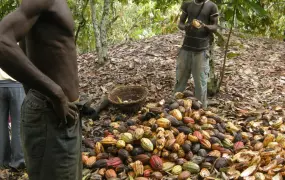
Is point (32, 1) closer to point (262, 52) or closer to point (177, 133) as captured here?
point (177, 133)

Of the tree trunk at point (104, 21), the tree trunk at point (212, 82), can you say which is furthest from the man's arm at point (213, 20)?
the tree trunk at point (104, 21)

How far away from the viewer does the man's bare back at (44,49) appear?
4.54 ft

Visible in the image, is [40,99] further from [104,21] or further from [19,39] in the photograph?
[104,21]

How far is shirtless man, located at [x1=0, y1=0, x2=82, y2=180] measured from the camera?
1405 millimetres

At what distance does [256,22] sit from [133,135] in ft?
10.6

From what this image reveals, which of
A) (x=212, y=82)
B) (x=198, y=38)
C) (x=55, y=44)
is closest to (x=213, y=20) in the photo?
(x=198, y=38)

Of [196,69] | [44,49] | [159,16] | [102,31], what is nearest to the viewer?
[44,49]

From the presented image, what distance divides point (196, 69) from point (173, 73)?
1659 mm

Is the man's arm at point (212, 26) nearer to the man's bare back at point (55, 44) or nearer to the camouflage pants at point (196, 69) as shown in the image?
the camouflage pants at point (196, 69)

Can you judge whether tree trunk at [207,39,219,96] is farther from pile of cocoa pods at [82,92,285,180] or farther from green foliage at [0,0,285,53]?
pile of cocoa pods at [82,92,285,180]

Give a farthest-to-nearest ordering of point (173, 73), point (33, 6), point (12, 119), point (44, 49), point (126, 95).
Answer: point (173, 73), point (126, 95), point (12, 119), point (44, 49), point (33, 6)

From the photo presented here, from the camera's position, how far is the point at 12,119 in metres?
3.38

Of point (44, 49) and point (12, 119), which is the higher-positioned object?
point (44, 49)

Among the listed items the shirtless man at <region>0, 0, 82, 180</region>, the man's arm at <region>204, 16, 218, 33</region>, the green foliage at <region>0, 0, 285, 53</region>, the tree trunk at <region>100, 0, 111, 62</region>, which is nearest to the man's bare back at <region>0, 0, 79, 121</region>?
the shirtless man at <region>0, 0, 82, 180</region>
